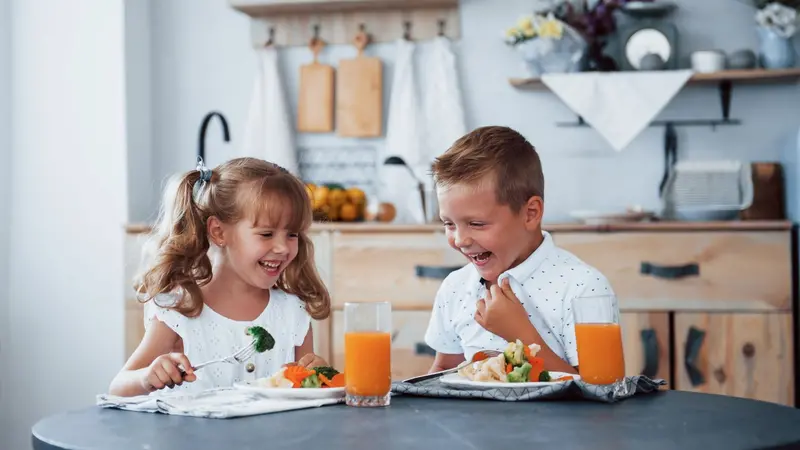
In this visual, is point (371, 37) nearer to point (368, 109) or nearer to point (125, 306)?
point (368, 109)

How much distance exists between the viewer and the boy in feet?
6.31

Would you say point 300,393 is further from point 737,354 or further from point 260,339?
point 737,354

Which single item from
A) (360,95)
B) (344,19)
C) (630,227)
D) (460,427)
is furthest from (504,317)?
(344,19)

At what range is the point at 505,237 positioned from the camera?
6.39 ft

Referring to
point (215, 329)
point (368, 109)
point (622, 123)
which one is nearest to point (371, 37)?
point (368, 109)

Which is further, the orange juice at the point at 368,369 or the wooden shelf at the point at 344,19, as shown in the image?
the wooden shelf at the point at 344,19

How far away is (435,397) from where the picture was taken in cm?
144

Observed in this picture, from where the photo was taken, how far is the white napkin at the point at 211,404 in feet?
4.20

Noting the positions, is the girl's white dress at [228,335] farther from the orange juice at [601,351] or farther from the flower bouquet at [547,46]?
the flower bouquet at [547,46]

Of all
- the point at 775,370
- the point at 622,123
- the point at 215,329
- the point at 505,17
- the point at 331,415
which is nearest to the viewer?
the point at 331,415

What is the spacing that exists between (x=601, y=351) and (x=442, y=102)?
2.55 metres

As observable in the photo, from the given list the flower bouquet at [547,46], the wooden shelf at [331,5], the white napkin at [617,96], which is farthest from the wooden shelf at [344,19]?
the white napkin at [617,96]

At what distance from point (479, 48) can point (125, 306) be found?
158cm

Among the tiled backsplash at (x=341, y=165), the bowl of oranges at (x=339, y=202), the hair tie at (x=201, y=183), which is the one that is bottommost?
the bowl of oranges at (x=339, y=202)
